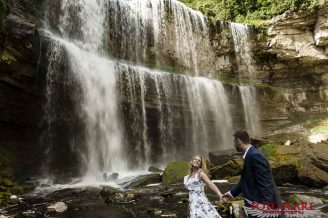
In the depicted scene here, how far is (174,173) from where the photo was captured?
16234 mm

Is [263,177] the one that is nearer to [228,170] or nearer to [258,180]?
[258,180]

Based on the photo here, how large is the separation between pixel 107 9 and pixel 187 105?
28.7 feet

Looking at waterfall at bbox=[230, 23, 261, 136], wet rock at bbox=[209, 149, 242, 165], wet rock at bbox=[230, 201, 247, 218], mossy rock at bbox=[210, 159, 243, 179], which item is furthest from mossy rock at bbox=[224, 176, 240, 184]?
waterfall at bbox=[230, 23, 261, 136]

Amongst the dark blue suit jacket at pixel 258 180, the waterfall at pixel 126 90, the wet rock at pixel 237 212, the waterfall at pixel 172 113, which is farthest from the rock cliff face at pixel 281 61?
the dark blue suit jacket at pixel 258 180

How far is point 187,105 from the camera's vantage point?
25.7 metres

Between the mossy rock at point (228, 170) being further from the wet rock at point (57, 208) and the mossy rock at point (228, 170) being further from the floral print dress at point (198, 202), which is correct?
the floral print dress at point (198, 202)

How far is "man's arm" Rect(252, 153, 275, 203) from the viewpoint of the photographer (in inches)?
189

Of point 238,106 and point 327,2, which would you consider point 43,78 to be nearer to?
point 238,106

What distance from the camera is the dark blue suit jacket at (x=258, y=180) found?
4.81m

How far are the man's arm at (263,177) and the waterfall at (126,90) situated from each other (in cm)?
1487

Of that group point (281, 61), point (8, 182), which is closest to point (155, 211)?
point (8, 182)

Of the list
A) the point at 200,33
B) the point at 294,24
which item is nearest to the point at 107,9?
the point at 200,33

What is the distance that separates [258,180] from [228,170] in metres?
11.9

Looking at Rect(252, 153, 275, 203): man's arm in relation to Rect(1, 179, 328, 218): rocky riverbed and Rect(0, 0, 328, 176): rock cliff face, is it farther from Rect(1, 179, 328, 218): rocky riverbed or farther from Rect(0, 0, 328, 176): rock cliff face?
Rect(0, 0, 328, 176): rock cliff face
